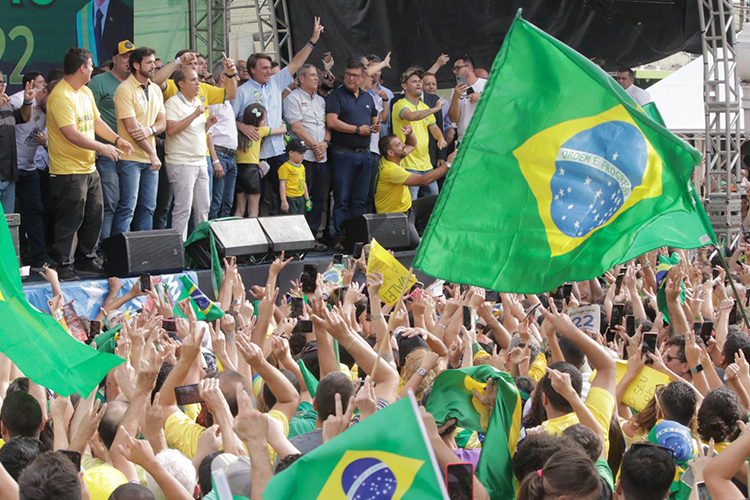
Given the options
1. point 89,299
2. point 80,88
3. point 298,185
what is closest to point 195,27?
point 298,185

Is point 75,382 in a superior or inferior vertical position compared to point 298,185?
superior

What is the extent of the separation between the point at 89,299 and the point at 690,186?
5562 mm

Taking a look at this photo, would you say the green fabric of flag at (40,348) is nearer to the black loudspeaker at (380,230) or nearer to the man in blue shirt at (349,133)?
the black loudspeaker at (380,230)

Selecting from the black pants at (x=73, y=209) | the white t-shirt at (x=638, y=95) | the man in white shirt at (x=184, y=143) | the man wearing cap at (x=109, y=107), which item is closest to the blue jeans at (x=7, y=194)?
the black pants at (x=73, y=209)

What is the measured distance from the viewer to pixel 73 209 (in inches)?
322

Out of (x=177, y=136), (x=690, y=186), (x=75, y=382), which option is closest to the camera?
(x=75, y=382)

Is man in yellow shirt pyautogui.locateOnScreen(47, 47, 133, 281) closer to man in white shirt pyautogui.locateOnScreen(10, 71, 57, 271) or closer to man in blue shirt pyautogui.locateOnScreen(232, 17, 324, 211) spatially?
man in white shirt pyautogui.locateOnScreen(10, 71, 57, 271)

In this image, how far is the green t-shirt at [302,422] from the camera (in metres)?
4.15

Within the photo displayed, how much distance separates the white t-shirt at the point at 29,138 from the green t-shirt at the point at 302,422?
545 centimetres

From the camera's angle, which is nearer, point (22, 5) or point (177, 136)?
point (177, 136)

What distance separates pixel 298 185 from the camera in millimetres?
10680

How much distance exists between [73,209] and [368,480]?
20.7 ft

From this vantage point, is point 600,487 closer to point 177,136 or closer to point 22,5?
point 177,136

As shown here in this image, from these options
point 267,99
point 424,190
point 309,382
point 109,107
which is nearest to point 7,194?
point 109,107
